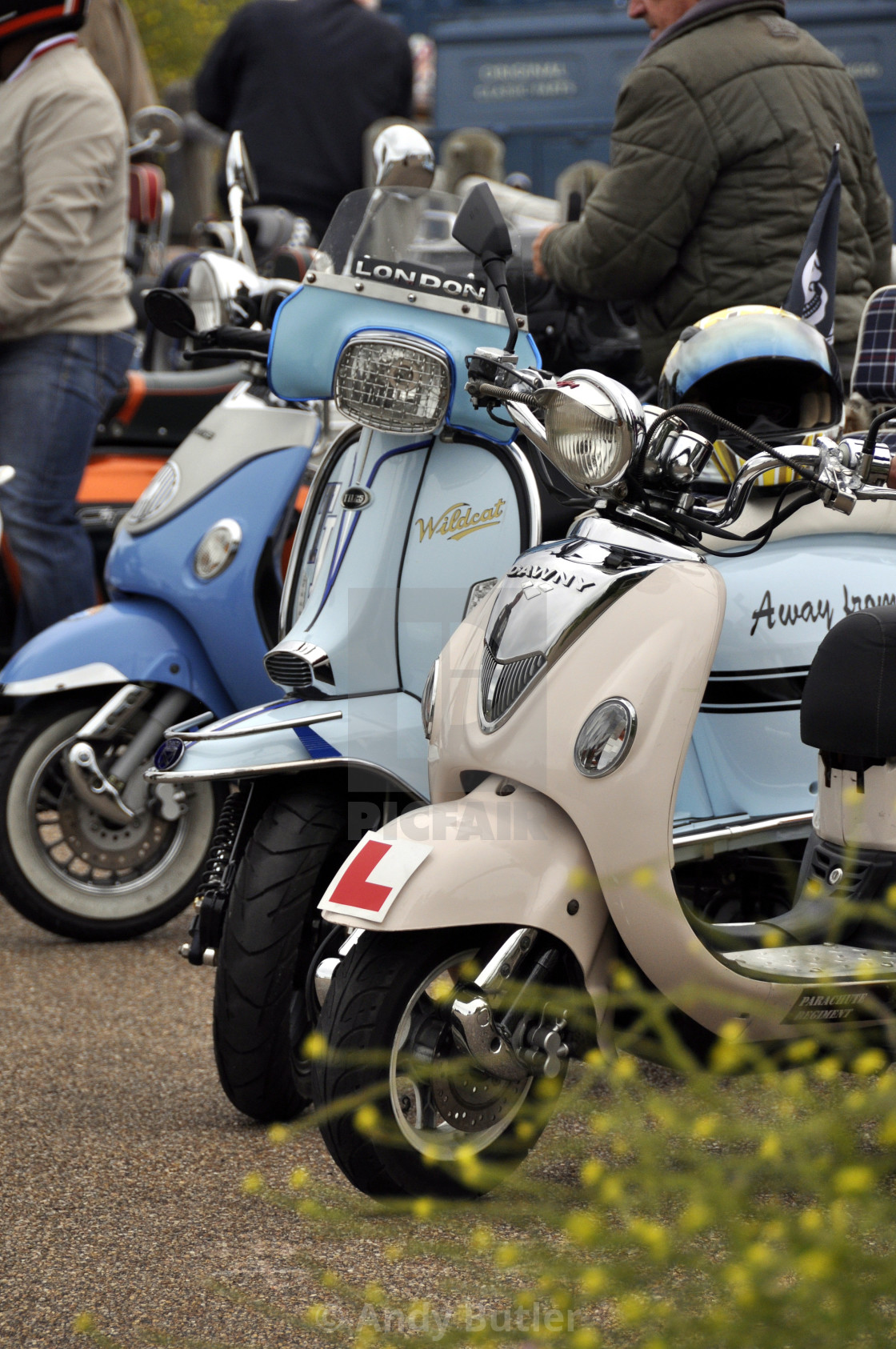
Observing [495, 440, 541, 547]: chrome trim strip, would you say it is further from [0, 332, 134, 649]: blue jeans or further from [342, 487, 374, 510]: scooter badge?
[0, 332, 134, 649]: blue jeans

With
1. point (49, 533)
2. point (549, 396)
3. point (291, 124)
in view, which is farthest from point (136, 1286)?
point (291, 124)

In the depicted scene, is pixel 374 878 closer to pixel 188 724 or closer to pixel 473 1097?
pixel 473 1097

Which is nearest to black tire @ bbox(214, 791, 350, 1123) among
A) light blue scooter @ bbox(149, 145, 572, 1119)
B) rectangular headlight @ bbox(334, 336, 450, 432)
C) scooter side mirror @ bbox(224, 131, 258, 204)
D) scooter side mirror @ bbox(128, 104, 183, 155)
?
light blue scooter @ bbox(149, 145, 572, 1119)

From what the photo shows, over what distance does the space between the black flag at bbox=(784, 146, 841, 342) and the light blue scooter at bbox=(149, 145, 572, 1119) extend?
33.2 inches

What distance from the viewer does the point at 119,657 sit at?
3.78 m

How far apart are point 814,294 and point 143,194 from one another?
14.0 feet

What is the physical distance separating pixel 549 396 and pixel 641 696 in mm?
442

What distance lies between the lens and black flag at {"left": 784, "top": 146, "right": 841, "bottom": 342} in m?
3.50

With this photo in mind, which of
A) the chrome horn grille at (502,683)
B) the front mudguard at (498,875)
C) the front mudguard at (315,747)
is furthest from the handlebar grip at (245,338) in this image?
the front mudguard at (498,875)

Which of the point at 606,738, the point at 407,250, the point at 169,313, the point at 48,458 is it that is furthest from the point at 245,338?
the point at 606,738

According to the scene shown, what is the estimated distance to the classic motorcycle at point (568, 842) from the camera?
2.26 metres

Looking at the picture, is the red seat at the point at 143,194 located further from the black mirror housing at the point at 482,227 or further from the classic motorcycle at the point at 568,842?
the classic motorcycle at the point at 568,842

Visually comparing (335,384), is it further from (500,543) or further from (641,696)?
(641,696)

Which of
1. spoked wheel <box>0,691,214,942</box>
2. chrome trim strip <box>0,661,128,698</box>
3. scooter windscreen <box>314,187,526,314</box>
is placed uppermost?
scooter windscreen <box>314,187,526,314</box>
